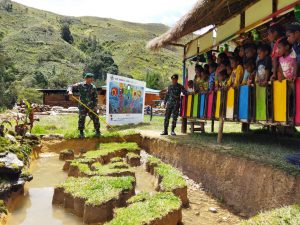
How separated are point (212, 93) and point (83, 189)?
4.82 metres

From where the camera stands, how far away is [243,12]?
911cm

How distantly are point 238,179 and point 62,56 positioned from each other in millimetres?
69998

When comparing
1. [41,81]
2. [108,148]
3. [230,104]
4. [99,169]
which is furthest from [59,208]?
[41,81]

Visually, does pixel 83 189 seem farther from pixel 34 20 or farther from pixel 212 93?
pixel 34 20

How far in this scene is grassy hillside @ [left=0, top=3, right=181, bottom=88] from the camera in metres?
63.0

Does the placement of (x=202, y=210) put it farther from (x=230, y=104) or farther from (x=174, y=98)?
(x=174, y=98)

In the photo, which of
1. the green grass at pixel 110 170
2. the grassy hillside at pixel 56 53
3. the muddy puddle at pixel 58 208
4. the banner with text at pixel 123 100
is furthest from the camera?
the grassy hillside at pixel 56 53

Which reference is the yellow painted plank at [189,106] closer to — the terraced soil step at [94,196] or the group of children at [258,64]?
the group of children at [258,64]

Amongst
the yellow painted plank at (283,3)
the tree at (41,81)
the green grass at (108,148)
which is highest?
the tree at (41,81)

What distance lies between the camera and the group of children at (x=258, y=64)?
263 inches

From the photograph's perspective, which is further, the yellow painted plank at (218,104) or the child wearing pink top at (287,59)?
the yellow painted plank at (218,104)

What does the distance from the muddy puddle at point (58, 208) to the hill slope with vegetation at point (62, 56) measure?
30.2 metres

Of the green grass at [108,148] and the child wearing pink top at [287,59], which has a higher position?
the child wearing pink top at [287,59]

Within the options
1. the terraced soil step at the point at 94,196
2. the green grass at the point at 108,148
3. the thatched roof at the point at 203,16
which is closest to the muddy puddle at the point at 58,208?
the terraced soil step at the point at 94,196
